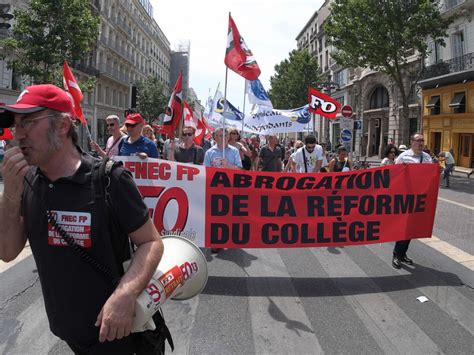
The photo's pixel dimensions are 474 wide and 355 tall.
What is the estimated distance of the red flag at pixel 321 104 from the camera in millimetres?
11844

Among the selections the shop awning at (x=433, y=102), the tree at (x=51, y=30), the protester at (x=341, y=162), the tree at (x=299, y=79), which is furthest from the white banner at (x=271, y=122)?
the tree at (x=299, y=79)

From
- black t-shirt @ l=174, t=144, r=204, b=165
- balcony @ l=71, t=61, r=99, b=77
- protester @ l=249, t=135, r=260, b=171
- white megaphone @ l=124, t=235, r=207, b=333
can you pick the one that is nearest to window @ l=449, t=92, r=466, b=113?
protester @ l=249, t=135, r=260, b=171

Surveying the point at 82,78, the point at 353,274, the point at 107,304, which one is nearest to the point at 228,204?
the point at 353,274

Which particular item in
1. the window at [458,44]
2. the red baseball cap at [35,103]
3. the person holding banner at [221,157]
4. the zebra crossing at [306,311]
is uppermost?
the window at [458,44]

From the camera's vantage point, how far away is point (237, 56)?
6777 millimetres

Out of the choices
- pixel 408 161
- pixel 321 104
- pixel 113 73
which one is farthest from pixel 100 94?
pixel 408 161

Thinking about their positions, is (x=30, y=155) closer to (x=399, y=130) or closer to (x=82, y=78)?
(x=399, y=130)

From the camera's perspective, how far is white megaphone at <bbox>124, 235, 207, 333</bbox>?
5.16ft

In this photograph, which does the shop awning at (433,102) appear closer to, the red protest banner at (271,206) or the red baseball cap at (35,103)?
the red protest banner at (271,206)

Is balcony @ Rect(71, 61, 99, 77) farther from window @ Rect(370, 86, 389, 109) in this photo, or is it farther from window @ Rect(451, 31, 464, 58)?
window @ Rect(451, 31, 464, 58)

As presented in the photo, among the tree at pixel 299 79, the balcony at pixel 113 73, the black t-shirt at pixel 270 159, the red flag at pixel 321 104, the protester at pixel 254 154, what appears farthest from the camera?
the balcony at pixel 113 73

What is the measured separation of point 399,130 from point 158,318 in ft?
118

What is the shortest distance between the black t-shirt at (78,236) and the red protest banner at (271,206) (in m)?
3.20

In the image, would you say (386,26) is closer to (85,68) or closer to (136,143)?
(136,143)
